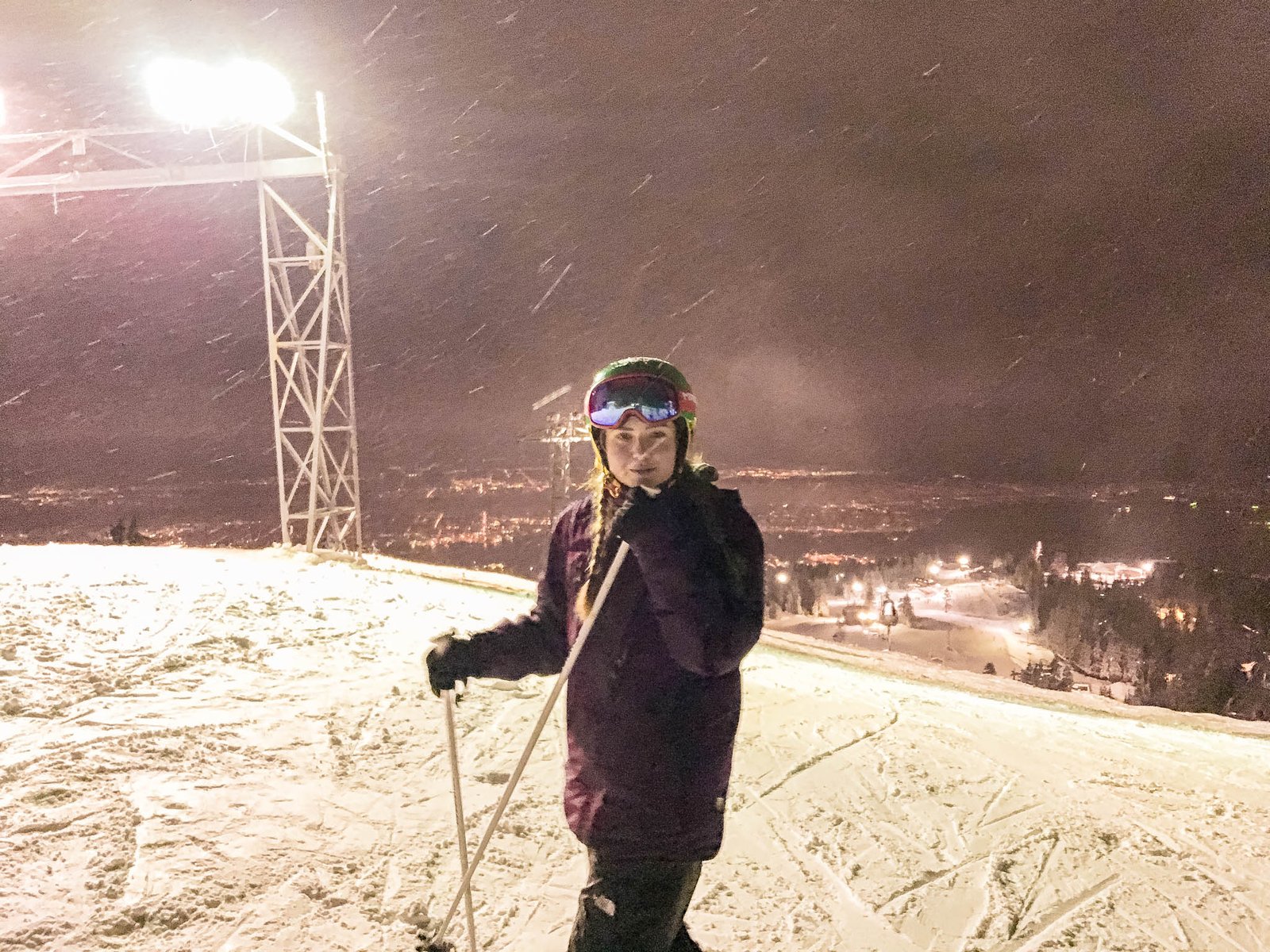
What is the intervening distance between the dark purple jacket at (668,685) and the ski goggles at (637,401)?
24cm

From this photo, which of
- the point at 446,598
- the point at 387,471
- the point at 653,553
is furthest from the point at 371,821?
the point at 387,471

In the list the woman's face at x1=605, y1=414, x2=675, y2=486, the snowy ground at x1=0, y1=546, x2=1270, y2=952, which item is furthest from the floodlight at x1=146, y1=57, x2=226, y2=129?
the woman's face at x1=605, y1=414, x2=675, y2=486

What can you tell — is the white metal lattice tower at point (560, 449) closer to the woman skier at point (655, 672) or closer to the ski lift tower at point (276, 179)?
the ski lift tower at point (276, 179)

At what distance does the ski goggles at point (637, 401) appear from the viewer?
1850mm

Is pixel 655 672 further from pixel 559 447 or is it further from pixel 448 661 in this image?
pixel 559 447

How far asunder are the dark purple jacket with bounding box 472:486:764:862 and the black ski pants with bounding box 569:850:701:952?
0.04 meters

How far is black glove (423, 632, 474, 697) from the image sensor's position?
216 cm

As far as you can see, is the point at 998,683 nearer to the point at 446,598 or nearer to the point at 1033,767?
the point at 1033,767

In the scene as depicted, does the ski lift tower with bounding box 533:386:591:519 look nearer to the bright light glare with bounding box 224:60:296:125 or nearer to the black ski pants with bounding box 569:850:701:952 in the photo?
the bright light glare with bounding box 224:60:296:125

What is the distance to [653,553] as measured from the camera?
1.61 m

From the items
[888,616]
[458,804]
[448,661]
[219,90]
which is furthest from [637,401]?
[888,616]

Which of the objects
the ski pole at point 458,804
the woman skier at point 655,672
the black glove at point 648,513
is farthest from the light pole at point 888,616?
the black glove at point 648,513

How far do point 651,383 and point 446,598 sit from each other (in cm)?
761

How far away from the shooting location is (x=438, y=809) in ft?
13.1
